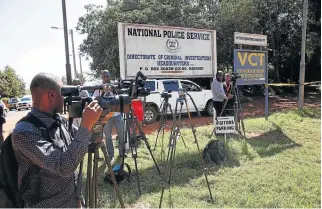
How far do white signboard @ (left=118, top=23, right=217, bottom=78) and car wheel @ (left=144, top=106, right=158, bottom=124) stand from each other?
313 cm

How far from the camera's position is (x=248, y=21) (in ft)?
51.7

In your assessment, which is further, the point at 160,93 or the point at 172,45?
the point at 160,93

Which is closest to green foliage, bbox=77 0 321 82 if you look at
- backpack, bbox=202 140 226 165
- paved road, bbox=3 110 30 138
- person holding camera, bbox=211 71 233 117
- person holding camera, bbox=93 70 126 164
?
paved road, bbox=3 110 30 138

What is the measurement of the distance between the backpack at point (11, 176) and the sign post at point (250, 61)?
23.0 feet

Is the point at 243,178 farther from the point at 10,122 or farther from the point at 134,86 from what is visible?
the point at 10,122

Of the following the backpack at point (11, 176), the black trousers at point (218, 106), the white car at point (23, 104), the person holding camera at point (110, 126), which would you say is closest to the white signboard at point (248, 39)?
the black trousers at point (218, 106)

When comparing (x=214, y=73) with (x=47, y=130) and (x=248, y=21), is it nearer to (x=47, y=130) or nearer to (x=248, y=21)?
(x=47, y=130)

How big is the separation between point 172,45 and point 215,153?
119 inches

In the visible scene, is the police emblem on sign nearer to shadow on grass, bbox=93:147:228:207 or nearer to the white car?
shadow on grass, bbox=93:147:228:207

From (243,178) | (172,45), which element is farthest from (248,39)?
(243,178)

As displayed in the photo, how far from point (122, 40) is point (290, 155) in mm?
4043

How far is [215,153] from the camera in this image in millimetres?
5188

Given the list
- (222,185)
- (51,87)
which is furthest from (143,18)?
(51,87)

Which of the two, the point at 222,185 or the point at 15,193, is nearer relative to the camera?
the point at 15,193
